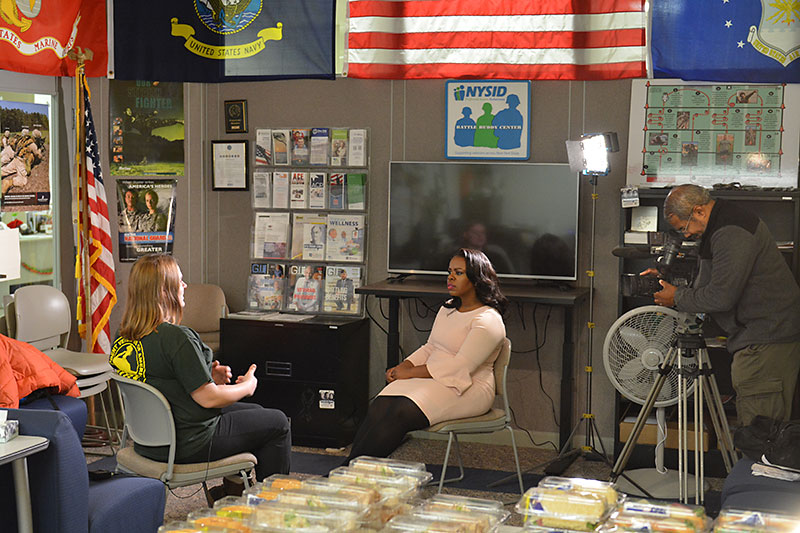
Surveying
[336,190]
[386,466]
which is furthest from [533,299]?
[386,466]

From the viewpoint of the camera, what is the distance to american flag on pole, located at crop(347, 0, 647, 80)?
14.3ft

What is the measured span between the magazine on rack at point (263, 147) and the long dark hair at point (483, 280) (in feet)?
5.96

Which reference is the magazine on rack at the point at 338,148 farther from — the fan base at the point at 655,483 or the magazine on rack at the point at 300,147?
the fan base at the point at 655,483

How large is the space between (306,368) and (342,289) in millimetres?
623

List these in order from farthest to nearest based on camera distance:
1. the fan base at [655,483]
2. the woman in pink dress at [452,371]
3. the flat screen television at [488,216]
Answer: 1. the flat screen television at [488,216]
2. the fan base at [655,483]
3. the woman in pink dress at [452,371]

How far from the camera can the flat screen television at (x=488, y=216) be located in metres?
5.30

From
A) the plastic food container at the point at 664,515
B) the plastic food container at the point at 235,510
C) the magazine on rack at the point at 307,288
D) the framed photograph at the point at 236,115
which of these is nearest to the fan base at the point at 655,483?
the magazine on rack at the point at 307,288

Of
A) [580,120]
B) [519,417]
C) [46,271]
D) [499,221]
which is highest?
[580,120]

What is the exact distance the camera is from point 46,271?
5.99 m

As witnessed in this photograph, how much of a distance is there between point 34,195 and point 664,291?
13.0 ft

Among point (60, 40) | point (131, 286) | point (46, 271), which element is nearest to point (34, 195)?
point (46, 271)

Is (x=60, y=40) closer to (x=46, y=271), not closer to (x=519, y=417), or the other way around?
(x=46, y=271)

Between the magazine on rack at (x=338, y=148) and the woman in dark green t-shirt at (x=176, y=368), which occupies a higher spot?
the magazine on rack at (x=338, y=148)

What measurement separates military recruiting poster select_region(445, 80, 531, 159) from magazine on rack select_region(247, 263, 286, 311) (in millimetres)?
1367
